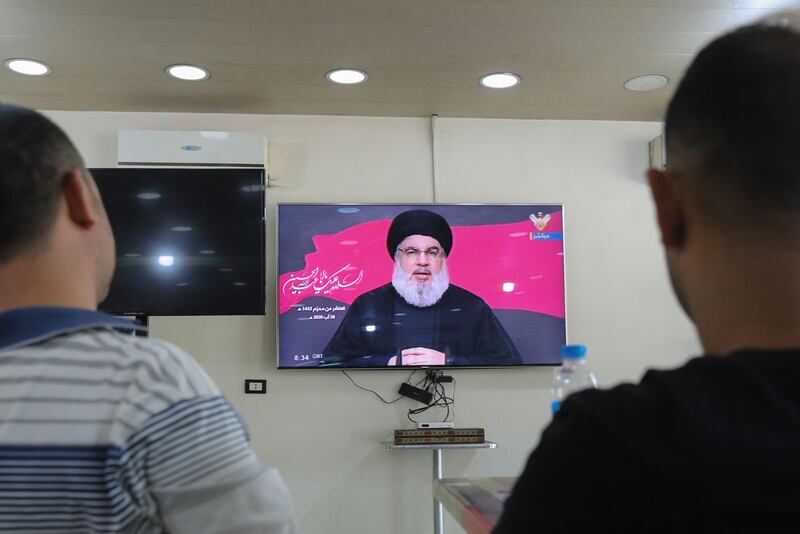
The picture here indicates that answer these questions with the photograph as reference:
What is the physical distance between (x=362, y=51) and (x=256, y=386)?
1796 mm

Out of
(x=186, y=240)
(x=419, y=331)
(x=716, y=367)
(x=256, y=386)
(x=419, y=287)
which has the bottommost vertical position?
(x=256, y=386)

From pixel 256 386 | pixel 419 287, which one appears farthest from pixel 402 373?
pixel 256 386

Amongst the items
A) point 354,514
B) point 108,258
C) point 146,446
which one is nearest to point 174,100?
point 354,514

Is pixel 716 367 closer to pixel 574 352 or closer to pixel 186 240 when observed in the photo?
pixel 574 352

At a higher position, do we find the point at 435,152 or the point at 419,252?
the point at 435,152

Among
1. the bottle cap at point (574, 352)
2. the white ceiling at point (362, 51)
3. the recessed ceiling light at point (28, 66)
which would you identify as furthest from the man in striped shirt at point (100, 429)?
the recessed ceiling light at point (28, 66)

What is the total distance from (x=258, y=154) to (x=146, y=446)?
3123 mm

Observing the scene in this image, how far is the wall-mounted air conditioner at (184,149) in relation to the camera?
3.67 meters

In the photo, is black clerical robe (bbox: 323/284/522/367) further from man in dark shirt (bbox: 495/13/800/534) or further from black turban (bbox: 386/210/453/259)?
man in dark shirt (bbox: 495/13/800/534)

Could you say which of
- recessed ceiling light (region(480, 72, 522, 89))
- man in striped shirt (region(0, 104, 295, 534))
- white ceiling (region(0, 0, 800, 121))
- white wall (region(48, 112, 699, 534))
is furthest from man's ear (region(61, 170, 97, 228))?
white wall (region(48, 112, 699, 534))

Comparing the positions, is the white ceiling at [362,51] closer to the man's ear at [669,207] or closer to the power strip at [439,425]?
the power strip at [439,425]

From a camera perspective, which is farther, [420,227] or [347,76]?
[420,227]

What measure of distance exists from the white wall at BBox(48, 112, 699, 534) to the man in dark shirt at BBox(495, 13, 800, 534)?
3126 millimetres

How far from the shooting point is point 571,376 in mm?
3043
